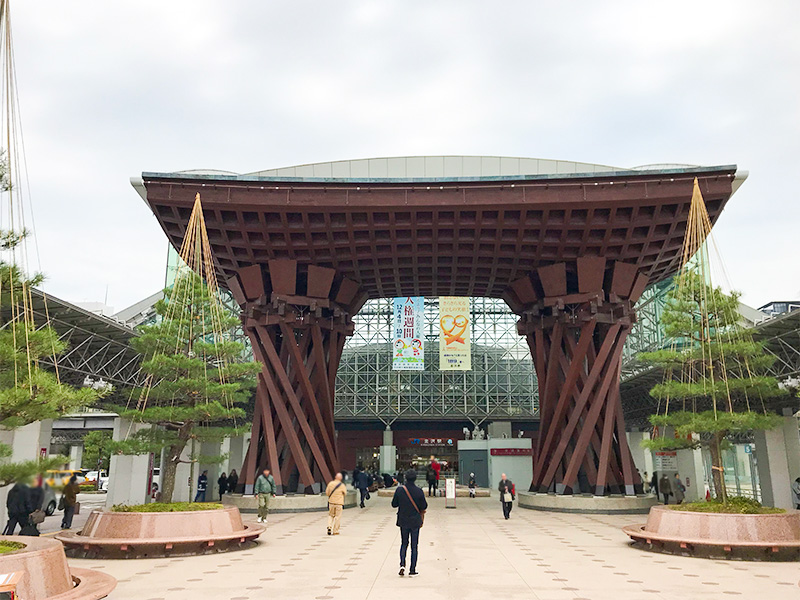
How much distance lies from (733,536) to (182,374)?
38.1 feet

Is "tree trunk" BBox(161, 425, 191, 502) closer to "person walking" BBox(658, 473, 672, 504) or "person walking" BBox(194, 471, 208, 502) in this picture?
"person walking" BBox(194, 471, 208, 502)

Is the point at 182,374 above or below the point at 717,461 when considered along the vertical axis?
above

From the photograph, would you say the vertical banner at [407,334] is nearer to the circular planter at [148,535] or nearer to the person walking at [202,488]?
the person walking at [202,488]

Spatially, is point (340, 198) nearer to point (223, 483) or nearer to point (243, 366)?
point (243, 366)

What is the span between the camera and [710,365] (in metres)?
13.8

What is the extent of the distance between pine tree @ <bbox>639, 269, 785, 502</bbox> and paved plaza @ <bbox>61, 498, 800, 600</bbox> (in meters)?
2.83

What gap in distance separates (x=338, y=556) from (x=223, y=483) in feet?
56.4

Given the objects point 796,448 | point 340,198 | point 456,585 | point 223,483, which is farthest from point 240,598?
point 796,448

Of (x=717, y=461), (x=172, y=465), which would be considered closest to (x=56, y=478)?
(x=172, y=465)

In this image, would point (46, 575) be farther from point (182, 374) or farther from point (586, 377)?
point (586, 377)

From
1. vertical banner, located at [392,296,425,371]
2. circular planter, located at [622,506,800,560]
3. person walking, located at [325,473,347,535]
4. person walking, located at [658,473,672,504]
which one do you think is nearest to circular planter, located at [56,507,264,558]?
person walking, located at [325,473,347,535]

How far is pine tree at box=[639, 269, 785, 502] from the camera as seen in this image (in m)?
13.5

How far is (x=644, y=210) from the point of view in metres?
20.6

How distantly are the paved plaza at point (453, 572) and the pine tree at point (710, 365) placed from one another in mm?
2830
